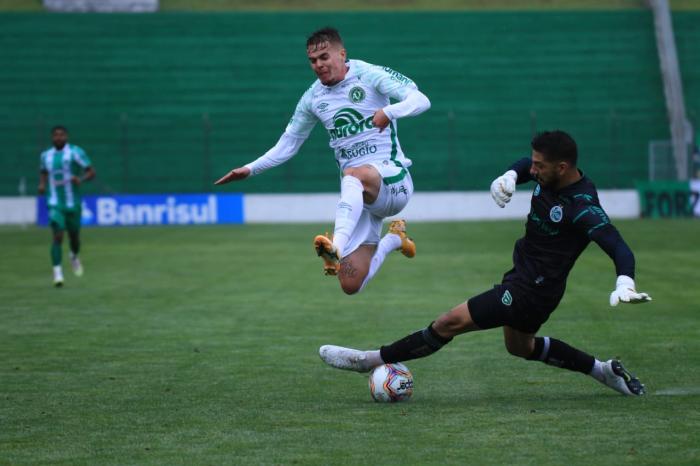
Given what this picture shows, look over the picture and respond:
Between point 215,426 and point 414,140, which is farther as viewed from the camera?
point 414,140

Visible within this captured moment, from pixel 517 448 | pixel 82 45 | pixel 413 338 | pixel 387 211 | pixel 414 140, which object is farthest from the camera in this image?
pixel 82 45

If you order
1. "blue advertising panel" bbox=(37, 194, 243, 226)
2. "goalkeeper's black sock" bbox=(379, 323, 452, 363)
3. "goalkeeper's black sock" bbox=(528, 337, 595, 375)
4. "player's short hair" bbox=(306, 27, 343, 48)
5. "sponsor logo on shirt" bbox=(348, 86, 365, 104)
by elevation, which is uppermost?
"player's short hair" bbox=(306, 27, 343, 48)

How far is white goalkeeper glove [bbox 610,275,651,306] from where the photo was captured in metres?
6.97

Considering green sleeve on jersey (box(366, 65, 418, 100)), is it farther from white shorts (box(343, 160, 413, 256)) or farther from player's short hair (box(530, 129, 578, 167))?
player's short hair (box(530, 129, 578, 167))

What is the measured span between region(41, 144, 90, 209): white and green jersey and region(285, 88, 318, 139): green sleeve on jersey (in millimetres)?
10956

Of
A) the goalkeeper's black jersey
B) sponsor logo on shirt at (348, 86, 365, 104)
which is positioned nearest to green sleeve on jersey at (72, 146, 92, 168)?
sponsor logo on shirt at (348, 86, 365, 104)

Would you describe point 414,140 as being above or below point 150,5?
below

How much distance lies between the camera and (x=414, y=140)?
40.8 m

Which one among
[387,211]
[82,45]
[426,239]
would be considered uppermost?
[82,45]

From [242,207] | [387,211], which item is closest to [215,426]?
[387,211]

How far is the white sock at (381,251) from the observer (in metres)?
10.2

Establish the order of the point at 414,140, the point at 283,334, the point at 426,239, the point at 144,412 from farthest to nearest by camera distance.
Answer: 1. the point at 414,140
2. the point at 426,239
3. the point at 283,334
4. the point at 144,412

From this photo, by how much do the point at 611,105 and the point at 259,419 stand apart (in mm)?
36359

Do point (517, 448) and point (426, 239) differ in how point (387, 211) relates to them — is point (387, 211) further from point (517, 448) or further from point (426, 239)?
point (426, 239)
